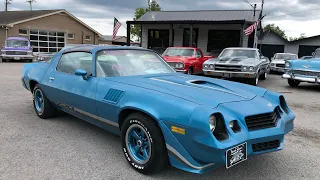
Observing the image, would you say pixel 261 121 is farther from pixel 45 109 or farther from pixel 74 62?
pixel 45 109

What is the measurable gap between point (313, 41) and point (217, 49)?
561 inches

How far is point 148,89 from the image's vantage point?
3336 millimetres

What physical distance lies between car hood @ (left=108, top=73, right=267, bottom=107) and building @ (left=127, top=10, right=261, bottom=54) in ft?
54.2

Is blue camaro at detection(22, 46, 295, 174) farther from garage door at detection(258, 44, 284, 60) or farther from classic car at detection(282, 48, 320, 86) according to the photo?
garage door at detection(258, 44, 284, 60)

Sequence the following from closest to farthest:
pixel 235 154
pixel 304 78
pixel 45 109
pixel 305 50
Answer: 1. pixel 235 154
2. pixel 45 109
3. pixel 304 78
4. pixel 305 50

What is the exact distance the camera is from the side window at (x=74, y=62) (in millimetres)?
4352

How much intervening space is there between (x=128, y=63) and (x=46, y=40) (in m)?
30.0

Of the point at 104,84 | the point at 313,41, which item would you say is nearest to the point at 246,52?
the point at 104,84

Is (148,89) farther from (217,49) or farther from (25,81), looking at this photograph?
(217,49)

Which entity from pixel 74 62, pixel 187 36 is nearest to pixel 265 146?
pixel 74 62

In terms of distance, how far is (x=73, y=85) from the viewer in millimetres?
4332

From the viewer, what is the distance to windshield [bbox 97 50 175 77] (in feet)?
13.5

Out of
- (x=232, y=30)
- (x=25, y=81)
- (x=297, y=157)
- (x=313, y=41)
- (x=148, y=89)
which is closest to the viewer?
(x=148, y=89)

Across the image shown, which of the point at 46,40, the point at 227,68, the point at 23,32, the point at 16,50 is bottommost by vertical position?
the point at 227,68
